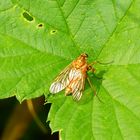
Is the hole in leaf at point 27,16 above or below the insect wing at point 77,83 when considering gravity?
above

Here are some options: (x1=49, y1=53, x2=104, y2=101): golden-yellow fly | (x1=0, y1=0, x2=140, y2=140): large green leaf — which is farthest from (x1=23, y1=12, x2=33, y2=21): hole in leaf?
(x1=49, y1=53, x2=104, y2=101): golden-yellow fly

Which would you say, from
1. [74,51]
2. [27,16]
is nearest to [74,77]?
[74,51]

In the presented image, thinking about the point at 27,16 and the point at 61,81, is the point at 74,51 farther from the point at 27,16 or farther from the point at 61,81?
the point at 27,16

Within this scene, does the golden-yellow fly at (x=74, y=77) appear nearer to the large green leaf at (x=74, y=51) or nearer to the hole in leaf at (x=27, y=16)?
the large green leaf at (x=74, y=51)

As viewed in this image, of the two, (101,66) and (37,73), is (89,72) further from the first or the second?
(37,73)

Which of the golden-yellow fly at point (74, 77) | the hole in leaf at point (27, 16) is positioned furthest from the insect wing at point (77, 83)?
the hole in leaf at point (27, 16)

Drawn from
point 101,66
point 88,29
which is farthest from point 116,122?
point 88,29

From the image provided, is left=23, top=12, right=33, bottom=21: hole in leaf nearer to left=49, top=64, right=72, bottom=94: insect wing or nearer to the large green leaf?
the large green leaf
